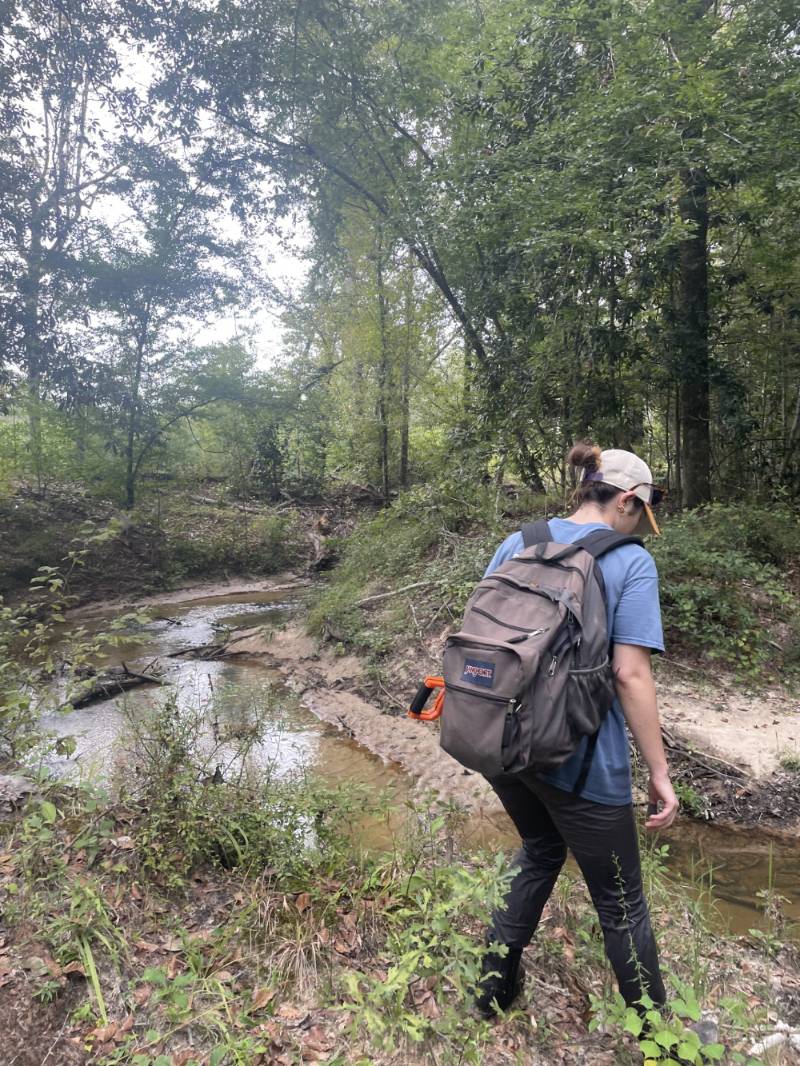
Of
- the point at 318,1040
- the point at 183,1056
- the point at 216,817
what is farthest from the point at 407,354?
the point at 183,1056

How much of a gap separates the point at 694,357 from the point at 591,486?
325 inches

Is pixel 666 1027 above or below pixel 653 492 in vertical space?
below

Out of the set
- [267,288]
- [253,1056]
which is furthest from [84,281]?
[253,1056]

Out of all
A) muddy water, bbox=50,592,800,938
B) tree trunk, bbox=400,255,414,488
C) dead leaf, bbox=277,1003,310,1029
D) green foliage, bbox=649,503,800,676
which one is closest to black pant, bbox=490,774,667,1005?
dead leaf, bbox=277,1003,310,1029

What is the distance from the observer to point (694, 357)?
29.8ft

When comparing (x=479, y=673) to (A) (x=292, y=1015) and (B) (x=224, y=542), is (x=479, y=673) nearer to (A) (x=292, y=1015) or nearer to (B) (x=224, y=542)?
(A) (x=292, y=1015)

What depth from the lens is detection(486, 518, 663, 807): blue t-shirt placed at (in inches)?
73.6

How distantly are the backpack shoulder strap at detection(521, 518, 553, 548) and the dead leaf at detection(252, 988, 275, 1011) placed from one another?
Result: 6.54 ft

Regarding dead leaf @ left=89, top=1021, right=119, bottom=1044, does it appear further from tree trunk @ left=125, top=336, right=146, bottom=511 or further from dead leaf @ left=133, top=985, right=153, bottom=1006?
tree trunk @ left=125, top=336, right=146, bottom=511

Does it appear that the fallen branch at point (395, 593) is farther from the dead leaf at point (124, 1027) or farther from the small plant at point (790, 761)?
the dead leaf at point (124, 1027)

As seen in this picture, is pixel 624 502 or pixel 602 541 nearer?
pixel 602 541

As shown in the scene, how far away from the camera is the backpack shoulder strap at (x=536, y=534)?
212 cm

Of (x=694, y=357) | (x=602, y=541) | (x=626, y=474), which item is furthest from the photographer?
(x=694, y=357)

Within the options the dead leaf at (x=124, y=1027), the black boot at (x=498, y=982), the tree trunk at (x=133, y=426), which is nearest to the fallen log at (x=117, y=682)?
the dead leaf at (x=124, y=1027)
